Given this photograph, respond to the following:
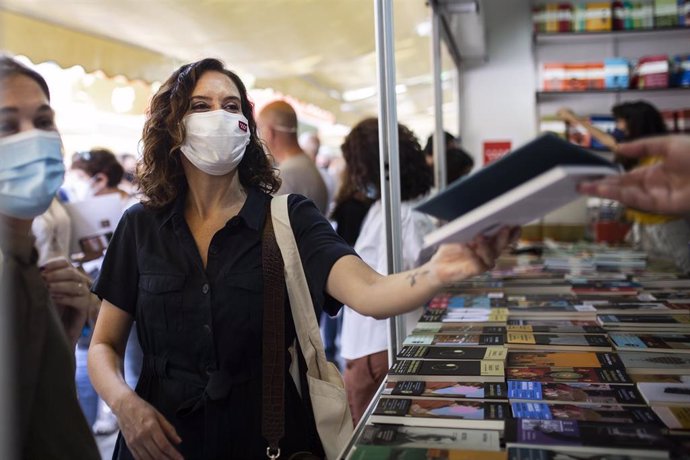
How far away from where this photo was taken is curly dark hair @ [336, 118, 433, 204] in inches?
98.0

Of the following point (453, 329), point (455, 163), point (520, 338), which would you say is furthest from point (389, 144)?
point (455, 163)

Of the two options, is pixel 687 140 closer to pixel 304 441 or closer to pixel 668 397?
pixel 668 397

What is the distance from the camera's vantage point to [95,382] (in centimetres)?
123

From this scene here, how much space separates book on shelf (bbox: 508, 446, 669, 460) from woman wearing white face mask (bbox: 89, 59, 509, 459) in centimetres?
32

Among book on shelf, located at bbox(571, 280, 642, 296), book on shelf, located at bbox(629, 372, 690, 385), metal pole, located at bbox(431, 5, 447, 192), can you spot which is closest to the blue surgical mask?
book on shelf, located at bbox(629, 372, 690, 385)

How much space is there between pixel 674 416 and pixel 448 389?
0.42 metres

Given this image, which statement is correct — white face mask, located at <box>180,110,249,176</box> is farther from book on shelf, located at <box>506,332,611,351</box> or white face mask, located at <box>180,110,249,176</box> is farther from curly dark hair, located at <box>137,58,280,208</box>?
book on shelf, located at <box>506,332,611,351</box>

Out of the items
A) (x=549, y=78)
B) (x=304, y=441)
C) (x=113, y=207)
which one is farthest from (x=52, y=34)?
(x=549, y=78)

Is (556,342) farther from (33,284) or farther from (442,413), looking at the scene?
(33,284)

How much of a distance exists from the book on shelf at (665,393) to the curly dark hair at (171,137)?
89 cm

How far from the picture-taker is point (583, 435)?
112 cm

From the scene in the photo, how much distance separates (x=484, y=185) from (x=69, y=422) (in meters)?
0.72

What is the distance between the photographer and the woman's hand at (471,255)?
108 cm

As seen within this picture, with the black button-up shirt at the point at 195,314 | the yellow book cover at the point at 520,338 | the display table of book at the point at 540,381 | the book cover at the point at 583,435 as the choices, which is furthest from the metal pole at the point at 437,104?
the book cover at the point at 583,435
